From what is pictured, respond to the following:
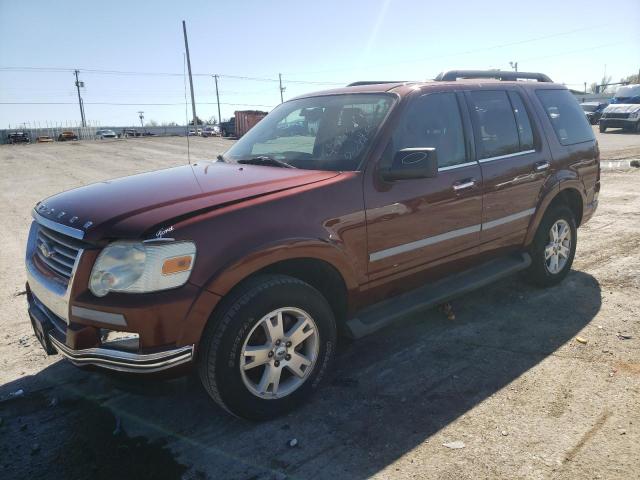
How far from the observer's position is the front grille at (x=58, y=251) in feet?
8.58

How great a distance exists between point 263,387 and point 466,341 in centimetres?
176

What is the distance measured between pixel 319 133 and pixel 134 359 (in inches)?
81.6

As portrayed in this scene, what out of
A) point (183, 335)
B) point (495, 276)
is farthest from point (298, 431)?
point (495, 276)

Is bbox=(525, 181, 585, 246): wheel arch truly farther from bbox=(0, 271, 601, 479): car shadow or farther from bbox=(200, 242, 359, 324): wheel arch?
bbox=(200, 242, 359, 324): wheel arch

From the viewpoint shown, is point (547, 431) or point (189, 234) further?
point (547, 431)

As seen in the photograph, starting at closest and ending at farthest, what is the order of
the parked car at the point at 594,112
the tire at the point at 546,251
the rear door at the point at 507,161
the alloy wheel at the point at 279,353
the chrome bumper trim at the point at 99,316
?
the chrome bumper trim at the point at 99,316, the alloy wheel at the point at 279,353, the rear door at the point at 507,161, the tire at the point at 546,251, the parked car at the point at 594,112

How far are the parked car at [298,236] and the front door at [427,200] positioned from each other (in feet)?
0.04

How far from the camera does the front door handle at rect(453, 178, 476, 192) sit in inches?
146

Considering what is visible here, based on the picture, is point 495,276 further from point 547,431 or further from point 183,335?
point 183,335

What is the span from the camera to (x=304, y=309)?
2.91 meters

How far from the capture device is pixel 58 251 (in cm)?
276

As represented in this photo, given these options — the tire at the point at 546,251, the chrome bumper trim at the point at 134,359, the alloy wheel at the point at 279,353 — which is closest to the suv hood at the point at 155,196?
the chrome bumper trim at the point at 134,359

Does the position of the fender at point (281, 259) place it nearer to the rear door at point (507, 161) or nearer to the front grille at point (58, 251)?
the front grille at point (58, 251)

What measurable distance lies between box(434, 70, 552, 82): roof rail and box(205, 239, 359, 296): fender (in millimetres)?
2006
